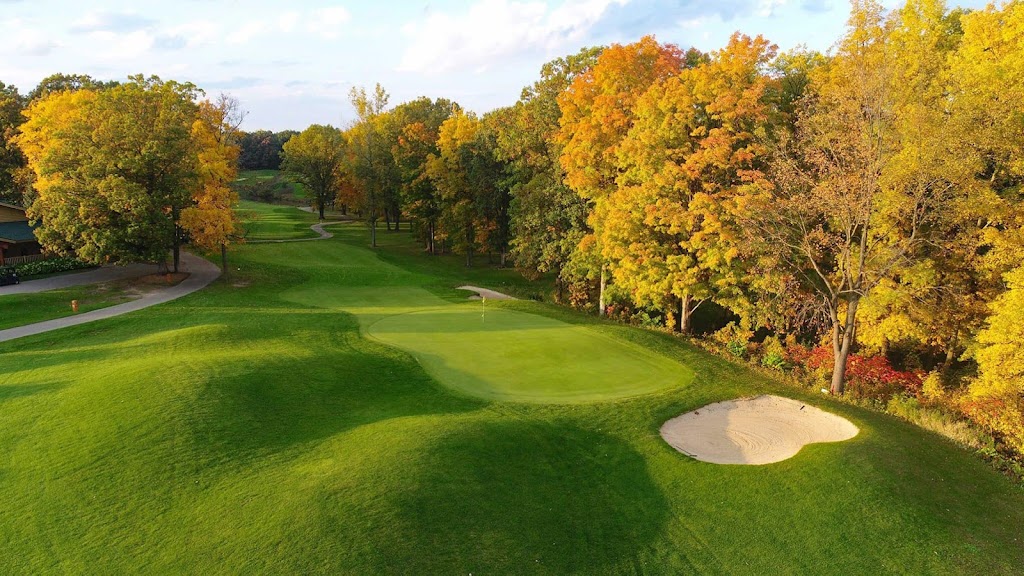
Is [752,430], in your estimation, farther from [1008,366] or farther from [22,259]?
[22,259]

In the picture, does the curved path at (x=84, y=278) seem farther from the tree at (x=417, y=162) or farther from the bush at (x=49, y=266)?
the tree at (x=417, y=162)

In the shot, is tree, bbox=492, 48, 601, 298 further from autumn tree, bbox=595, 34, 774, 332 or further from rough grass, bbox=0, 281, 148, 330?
rough grass, bbox=0, 281, 148, 330

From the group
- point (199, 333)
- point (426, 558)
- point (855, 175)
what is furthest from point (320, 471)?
point (855, 175)

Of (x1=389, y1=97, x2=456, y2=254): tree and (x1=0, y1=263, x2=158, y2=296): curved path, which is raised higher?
(x1=389, y1=97, x2=456, y2=254): tree

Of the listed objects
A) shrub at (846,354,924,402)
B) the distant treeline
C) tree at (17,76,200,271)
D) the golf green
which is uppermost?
the distant treeline

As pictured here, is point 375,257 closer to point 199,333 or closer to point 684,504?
point 199,333

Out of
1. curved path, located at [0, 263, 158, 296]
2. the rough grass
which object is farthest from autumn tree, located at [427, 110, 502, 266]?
the rough grass

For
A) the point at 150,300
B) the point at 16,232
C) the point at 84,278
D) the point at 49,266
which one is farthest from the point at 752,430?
the point at 16,232
